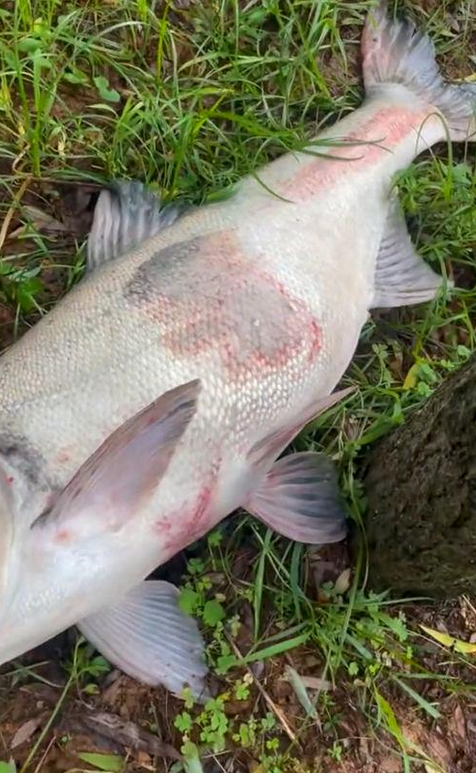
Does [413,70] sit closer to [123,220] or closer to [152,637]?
[123,220]

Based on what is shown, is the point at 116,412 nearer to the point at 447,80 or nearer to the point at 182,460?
the point at 182,460

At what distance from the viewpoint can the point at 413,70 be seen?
11.1 feet

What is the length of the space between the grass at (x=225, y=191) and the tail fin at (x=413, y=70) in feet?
0.29

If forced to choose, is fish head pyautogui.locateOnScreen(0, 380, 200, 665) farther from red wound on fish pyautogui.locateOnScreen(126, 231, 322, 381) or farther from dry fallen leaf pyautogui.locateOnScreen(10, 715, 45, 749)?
dry fallen leaf pyautogui.locateOnScreen(10, 715, 45, 749)

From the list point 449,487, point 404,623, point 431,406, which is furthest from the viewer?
point 404,623

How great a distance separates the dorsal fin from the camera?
288cm

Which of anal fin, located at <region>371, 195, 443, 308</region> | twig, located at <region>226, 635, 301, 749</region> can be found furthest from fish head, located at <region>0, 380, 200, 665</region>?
anal fin, located at <region>371, 195, 443, 308</region>

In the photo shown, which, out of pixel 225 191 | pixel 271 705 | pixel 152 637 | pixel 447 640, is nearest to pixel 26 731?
pixel 152 637

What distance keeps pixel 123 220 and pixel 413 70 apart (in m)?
1.31

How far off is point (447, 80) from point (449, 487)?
196cm

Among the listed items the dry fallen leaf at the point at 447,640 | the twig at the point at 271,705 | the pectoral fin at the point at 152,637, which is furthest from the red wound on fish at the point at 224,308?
the dry fallen leaf at the point at 447,640

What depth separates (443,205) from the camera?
3.30 meters

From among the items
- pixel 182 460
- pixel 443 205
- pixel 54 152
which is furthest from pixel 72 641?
pixel 443 205

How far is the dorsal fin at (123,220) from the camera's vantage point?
A: 288 centimetres
